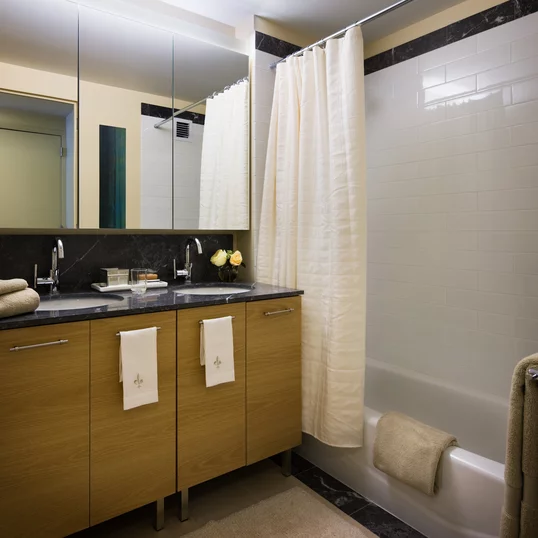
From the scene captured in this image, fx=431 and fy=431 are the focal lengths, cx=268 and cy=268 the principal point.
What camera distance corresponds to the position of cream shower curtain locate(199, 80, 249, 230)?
2422mm

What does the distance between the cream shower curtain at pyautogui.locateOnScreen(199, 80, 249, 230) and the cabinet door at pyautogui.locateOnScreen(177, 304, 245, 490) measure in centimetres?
74

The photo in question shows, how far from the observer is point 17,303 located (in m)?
1.44

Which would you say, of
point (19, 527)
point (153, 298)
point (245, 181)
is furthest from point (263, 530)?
point (245, 181)

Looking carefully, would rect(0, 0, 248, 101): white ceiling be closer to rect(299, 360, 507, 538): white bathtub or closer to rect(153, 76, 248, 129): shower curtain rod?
rect(153, 76, 248, 129): shower curtain rod

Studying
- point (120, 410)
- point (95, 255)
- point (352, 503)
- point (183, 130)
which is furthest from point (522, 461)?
point (183, 130)

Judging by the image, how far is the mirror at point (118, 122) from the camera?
1.85 m

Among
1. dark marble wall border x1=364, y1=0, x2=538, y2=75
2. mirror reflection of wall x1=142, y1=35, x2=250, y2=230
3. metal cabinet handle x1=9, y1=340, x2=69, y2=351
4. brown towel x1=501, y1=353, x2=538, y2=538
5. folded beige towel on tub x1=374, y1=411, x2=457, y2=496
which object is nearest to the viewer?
brown towel x1=501, y1=353, x2=538, y2=538

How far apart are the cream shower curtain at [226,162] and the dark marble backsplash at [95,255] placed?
0.19 meters

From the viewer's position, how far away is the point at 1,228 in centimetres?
182

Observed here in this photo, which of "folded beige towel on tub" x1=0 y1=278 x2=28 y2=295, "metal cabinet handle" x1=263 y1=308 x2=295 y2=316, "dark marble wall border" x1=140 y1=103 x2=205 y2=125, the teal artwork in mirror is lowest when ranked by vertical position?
"metal cabinet handle" x1=263 y1=308 x2=295 y2=316

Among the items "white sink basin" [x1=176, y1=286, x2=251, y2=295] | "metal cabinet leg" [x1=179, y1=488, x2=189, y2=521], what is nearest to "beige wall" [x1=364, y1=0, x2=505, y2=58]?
"white sink basin" [x1=176, y1=286, x2=251, y2=295]

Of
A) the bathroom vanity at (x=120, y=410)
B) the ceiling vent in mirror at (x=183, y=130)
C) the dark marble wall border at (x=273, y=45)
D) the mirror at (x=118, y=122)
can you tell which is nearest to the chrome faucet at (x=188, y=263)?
the mirror at (x=118, y=122)

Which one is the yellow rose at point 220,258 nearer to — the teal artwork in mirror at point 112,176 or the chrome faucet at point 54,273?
the teal artwork in mirror at point 112,176

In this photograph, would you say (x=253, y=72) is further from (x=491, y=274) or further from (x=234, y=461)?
(x=234, y=461)
